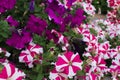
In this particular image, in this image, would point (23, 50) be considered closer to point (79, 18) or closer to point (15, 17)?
point (15, 17)

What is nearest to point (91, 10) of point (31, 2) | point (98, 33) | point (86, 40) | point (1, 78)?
point (98, 33)

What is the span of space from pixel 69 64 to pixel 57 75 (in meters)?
0.13

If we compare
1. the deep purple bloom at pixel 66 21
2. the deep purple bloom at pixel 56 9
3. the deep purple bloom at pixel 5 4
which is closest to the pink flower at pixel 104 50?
the deep purple bloom at pixel 66 21

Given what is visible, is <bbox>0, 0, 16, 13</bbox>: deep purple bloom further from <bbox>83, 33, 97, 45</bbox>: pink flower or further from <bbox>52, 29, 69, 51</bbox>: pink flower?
<bbox>83, 33, 97, 45</bbox>: pink flower

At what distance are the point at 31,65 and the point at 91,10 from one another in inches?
77.4

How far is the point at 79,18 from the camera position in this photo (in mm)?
3062

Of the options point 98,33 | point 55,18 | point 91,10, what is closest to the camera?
point 55,18

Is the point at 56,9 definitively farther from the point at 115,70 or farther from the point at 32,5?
the point at 115,70

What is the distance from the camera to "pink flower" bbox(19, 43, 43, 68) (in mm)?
2551

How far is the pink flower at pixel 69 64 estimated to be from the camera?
7.80 feet

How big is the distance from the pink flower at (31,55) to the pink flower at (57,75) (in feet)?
0.48

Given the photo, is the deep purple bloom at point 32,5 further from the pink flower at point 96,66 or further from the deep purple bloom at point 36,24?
the pink flower at point 96,66

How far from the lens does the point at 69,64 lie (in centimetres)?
239

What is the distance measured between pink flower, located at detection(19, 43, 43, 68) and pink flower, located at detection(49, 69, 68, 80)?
15 centimetres
